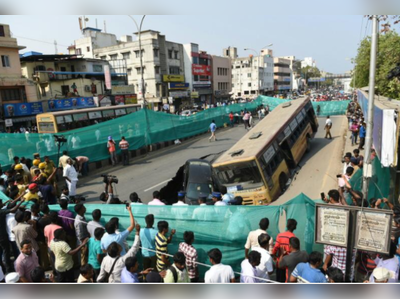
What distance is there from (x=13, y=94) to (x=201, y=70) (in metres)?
34.9

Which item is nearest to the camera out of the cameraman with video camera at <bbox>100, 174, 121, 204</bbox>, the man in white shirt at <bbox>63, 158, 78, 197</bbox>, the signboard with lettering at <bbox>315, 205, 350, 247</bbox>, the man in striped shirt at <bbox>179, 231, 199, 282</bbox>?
the signboard with lettering at <bbox>315, 205, 350, 247</bbox>

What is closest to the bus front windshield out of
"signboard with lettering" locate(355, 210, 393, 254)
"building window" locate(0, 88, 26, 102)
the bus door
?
the bus door

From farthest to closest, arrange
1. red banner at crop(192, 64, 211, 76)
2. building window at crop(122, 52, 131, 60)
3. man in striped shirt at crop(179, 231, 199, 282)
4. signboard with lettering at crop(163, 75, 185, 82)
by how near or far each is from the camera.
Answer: red banner at crop(192, 64, 211, 76), building window at crop(122, 52, 131, 60), signboard with lettering at crop(163, 75, 185, 82), man in striped shirt at crop(179, 231, 199, 282)

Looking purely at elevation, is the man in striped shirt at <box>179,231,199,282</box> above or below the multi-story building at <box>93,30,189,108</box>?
below

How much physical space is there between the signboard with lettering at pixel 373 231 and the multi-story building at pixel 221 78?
198 ft

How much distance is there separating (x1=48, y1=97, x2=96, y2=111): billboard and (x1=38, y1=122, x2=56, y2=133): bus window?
522 inches

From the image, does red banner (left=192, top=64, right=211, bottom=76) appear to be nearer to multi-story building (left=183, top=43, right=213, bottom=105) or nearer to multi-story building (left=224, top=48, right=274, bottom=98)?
multi-story building (left=183, top=43, right=213, bottom=105)

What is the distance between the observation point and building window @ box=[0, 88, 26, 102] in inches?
1226

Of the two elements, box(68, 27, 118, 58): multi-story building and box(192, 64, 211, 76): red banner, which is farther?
box(192, 64, 211, 76): red banner

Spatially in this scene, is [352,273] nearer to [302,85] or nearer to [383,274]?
[383,274]

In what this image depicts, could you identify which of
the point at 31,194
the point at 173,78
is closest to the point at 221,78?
the point at 173,78

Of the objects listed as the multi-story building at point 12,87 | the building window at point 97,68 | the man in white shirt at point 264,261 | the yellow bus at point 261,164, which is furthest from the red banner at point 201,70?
the man in white shirt at point 264,261

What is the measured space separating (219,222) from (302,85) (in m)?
136

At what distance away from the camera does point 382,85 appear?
18.4 m
